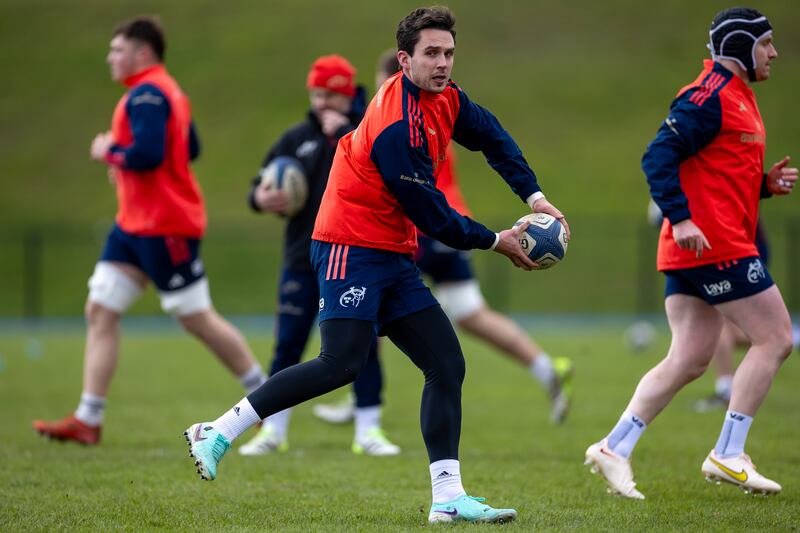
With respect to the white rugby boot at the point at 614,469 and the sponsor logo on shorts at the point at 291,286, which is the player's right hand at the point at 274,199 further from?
the white rugby boot at the point at 614,469

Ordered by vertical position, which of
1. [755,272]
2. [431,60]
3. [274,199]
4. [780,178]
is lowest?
[755,272]

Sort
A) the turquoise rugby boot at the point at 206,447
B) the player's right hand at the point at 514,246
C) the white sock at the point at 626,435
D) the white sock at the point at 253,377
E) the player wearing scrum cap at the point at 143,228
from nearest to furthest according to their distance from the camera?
the turquoise rugby boot at the point at 206,447
the player's right hand at the point at 514,246
the white sock at the point at 626,435
the player wearing scrum cap at the point at 143,228
the white sock at the point at 253,377

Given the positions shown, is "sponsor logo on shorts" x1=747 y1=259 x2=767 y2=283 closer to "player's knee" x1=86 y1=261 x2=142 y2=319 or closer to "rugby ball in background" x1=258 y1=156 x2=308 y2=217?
"rugby ball in background" x1=258 y1=156 x2=308 y2=217

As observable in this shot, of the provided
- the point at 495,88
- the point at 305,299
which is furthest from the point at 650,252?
the point at 305,299

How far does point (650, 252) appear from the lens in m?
26.7

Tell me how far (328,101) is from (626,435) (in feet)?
9.98

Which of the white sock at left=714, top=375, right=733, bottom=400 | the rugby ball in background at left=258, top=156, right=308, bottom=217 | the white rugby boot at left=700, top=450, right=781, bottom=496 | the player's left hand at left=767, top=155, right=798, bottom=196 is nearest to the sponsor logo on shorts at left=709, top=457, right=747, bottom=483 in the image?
the white rugby boot at left=700, top=450, right=781, bottom=496

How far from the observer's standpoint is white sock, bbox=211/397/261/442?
16.2 feet

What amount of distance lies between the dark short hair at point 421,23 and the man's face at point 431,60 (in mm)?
21

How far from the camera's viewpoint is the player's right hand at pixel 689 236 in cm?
537

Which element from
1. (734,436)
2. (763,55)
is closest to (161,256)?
(734,436)

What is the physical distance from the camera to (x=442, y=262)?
8.91 meters

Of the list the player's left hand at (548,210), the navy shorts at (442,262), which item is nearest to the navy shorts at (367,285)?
the player's left hand at (548,210)

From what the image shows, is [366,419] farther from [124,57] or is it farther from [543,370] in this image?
[124,57]
